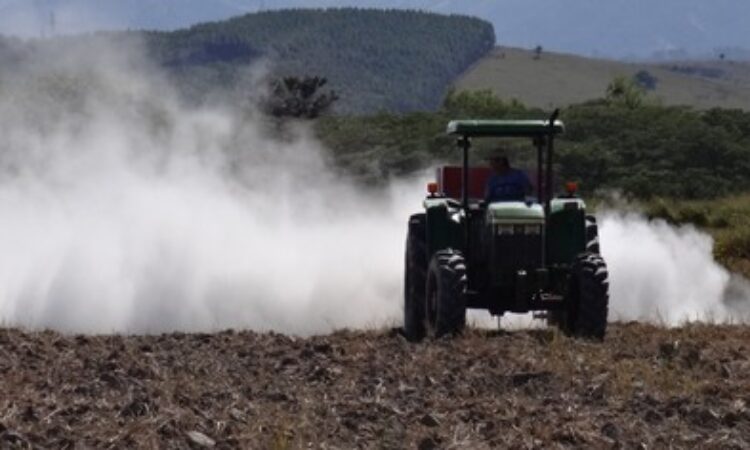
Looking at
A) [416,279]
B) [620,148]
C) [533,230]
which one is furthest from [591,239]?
[620,148]

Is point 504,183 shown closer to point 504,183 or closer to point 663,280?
point 504,183

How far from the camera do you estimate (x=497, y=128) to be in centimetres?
1292

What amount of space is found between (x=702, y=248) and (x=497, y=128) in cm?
710

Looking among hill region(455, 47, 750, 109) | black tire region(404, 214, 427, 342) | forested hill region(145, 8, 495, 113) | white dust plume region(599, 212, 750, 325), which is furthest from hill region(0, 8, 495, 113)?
black tire region(404, 214, 427, 342)

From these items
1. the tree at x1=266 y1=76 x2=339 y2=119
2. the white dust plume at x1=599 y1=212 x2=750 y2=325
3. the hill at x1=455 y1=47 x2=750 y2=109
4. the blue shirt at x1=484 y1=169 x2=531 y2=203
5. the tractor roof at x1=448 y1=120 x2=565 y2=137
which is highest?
the hill at x1=455 y1=47 x2=750 y2=109

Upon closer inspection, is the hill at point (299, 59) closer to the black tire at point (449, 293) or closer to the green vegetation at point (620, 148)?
the green vegetation at point (620, 148)

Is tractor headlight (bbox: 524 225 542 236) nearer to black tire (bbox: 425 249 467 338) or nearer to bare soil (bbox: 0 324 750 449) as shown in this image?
black tire (bbox: 425 249 467 338)

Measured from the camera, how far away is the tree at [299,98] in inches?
2837

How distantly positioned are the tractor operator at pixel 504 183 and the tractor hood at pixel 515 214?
0.34 m

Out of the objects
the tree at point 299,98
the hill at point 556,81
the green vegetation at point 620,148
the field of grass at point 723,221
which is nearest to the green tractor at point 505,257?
the field of grass at point 723,221

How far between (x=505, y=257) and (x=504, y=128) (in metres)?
1.17

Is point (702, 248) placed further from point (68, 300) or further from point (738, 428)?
point (738, 428)

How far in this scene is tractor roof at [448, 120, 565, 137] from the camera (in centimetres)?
1285

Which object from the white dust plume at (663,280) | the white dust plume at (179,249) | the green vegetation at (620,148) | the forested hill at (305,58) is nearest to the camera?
the white dust plume at (179,249)
